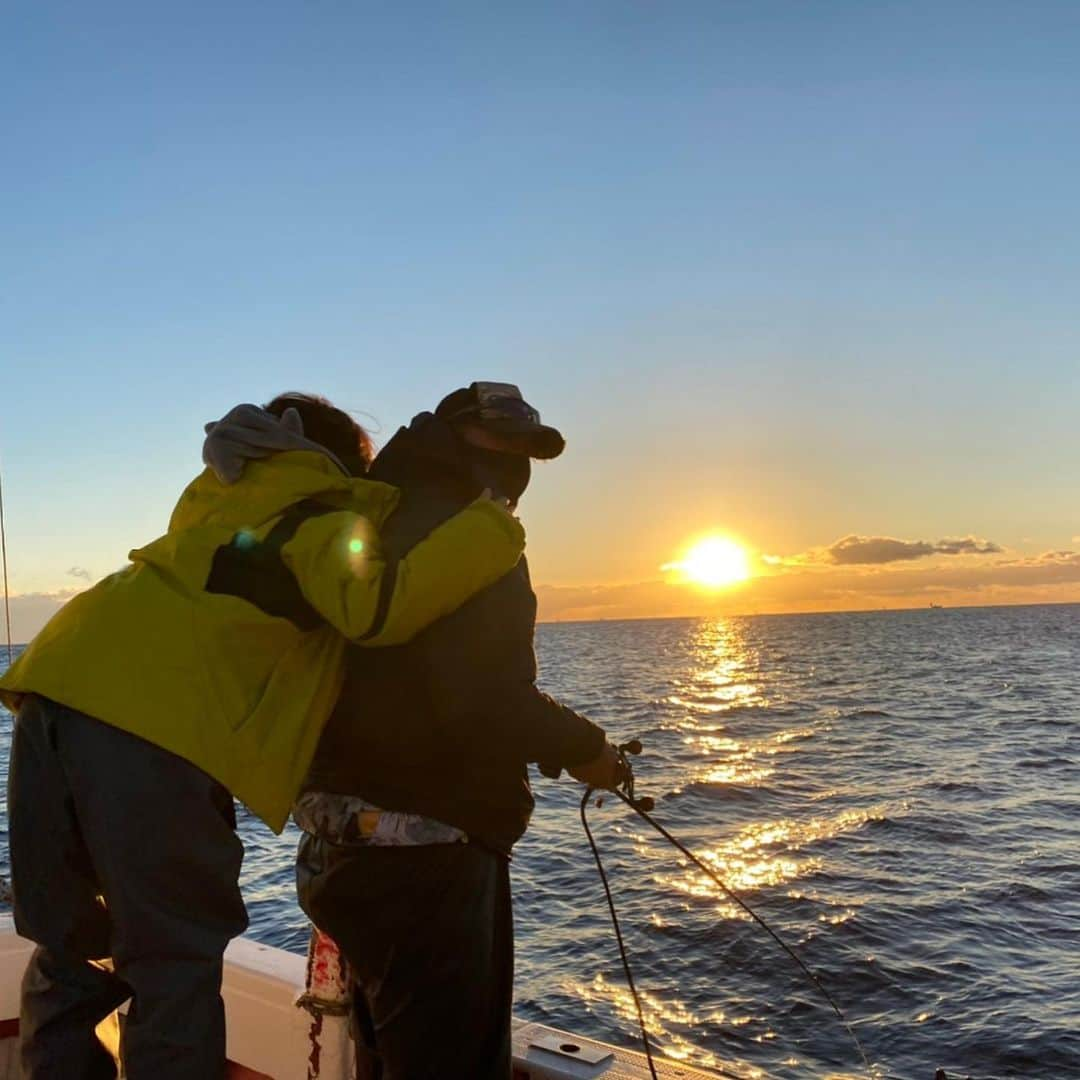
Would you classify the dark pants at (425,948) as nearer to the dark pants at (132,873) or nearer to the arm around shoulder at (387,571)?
the dark pants at (132,873)

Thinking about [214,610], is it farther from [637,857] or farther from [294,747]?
[637,857]

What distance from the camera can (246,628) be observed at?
7.40 ft

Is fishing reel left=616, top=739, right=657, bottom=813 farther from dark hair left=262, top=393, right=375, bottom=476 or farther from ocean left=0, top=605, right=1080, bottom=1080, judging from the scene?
ocean left=0, top=605, right=1080, bottom=1080

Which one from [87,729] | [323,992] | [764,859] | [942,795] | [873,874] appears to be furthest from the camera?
[942,795]

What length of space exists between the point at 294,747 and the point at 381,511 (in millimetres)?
562

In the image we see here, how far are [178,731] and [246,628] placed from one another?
25cm

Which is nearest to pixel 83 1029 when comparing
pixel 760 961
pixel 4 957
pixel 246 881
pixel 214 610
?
pixel 214 610

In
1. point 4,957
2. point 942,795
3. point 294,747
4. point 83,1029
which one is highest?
point 294,747

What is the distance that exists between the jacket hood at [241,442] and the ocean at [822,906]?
5.34 m

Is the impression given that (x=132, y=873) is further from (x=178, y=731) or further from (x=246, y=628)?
(x=246, y=628)

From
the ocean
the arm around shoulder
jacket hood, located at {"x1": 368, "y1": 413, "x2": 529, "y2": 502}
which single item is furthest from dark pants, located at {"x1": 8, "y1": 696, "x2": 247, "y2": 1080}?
the ocean

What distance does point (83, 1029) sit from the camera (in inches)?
93.5

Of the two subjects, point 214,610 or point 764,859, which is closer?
point 214,610

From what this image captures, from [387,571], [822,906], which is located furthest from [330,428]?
[822,906]
